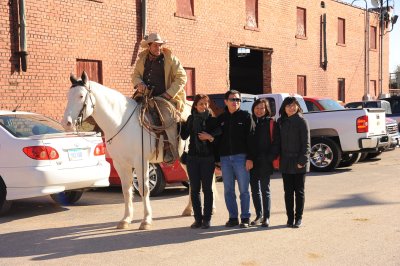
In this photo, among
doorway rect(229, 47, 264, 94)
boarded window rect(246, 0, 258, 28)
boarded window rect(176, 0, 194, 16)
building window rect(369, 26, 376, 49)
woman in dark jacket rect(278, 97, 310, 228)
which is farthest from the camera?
building window rect(369, 26, 376, 49)

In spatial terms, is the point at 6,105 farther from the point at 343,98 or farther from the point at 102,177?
the point at 343,98

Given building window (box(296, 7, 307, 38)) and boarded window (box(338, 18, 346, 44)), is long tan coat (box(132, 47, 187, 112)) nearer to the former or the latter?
building window (box(296, 7, 307, 38))

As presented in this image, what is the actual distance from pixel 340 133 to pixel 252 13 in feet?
35.0

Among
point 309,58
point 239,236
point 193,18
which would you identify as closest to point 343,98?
point 309,58

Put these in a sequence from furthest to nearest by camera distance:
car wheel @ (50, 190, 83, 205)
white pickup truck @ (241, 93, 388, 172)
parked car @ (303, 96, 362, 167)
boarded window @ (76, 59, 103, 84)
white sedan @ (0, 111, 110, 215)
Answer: boarded window @ (76, 59, 103, 84), parked car @ (303, 96, 362, 167), white pickup truck @ (241, 93, 388, 172), car wheel @ (50, 190, 83, 205), white sedan @ (0, 111, 110, 215)

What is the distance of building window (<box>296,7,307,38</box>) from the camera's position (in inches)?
1010

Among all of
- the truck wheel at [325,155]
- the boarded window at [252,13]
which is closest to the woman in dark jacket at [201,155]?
the truck wheel at [325,155]

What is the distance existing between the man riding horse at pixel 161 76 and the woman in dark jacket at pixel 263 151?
47.7 inches

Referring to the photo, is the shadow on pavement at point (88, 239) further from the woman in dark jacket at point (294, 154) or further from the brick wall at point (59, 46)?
the brick wall at point (59, 46)

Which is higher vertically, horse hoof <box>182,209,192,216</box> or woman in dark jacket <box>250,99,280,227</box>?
woman in dark jacket <box>250,99,280,227</box>

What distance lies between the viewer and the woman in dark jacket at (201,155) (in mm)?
7285

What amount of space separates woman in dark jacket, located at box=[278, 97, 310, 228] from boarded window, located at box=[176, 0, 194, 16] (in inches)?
479

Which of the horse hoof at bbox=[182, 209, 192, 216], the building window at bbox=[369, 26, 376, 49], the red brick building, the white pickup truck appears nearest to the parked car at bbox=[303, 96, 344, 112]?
the white pickup truck

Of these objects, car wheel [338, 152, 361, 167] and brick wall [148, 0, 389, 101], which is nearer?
car wheel [338, 152, 361, 167]
